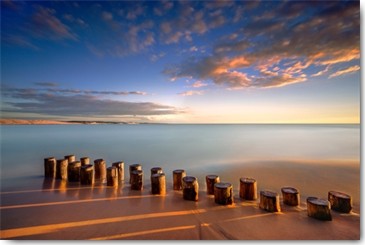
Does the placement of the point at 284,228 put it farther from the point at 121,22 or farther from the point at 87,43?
the point at 87,43

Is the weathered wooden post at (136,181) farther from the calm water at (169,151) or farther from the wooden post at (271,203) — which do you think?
the calm water at (169,151)

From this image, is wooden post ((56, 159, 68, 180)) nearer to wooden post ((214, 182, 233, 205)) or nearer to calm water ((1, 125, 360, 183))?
calm water ((1, 125, 360, 183))

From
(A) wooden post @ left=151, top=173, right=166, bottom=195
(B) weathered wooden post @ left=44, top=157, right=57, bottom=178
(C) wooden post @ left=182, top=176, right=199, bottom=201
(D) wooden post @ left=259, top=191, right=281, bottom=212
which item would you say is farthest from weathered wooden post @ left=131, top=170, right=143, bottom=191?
(D) wooden post @ left=259, top=191, right=281, bottom=212

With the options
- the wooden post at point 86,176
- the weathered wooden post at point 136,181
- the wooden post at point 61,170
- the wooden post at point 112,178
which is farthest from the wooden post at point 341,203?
the wooden post at point 61,170

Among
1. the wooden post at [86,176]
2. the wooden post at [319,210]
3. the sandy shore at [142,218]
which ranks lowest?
the sandy shore at [142,218]

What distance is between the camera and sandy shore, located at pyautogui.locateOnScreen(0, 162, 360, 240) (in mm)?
3037

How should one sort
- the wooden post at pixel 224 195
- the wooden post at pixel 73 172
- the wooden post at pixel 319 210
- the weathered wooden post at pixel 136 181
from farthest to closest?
1. the wooden post at pixel 73 172
2. the weathered wooden post at pixel 136 181
3. the wooden post at pixel 224 195
4. the wooden post at pixel 319 210

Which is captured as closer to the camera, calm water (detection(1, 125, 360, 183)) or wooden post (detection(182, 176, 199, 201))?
wooden post (detection(182, 176, 199, 201))

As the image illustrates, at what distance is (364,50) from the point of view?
→ 3.57 metres

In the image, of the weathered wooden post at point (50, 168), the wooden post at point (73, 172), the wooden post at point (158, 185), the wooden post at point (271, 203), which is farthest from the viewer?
the weathered wooden post at point (50, 168)

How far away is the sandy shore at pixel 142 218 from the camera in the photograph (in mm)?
3037

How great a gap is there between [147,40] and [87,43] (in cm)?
193

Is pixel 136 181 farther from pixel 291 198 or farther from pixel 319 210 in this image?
pixel 319 210

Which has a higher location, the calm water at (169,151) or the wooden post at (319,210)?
the calm water at (169,151)
